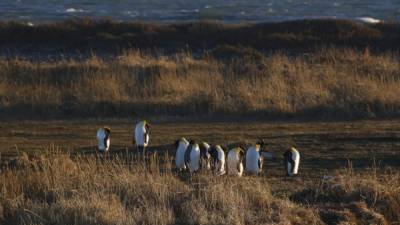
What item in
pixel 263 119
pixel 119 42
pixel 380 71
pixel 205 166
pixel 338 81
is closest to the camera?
pixel 205 166

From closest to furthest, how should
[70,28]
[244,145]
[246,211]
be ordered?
1. [246,211]
2. [244,145]
3. [70,28]

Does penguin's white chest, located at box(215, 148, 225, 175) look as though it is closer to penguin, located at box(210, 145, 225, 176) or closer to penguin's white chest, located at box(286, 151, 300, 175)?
penguin, located at box(210, 145, 225, 176)

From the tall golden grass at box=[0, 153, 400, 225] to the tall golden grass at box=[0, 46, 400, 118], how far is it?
820 centimetres

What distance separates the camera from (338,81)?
2256cm

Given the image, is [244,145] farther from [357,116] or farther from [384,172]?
[357,116]

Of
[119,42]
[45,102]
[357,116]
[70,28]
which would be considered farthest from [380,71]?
[70,28]

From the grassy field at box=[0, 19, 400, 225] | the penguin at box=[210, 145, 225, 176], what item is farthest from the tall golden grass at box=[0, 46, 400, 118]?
the penguin at box=[210, 145, 225, 176]

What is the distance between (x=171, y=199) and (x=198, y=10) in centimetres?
5429

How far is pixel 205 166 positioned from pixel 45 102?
29.2 ft

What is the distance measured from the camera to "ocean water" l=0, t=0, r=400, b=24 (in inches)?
2261

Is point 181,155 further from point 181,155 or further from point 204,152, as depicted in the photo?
point 204,152

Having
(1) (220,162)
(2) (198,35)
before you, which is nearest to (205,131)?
(1) (220,162)

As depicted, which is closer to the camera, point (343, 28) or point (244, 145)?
point (244, 145)

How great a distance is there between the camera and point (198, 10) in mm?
65375
